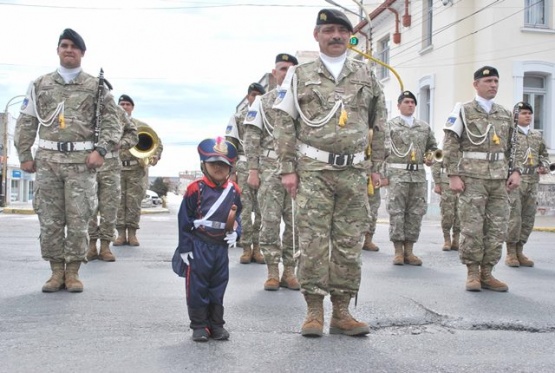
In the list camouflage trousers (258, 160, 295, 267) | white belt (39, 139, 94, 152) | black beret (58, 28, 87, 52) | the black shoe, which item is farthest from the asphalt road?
black beret (58, 28, 87, 52)

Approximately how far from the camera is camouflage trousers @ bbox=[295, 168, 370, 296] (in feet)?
15.8

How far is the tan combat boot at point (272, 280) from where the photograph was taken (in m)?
6.64

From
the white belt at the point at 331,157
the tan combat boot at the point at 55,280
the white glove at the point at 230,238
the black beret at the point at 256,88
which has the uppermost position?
the black beret at the point at 256,88

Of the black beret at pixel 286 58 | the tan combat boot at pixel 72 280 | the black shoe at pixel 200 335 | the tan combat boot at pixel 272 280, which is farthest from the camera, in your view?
the black beret at pixel 286 58

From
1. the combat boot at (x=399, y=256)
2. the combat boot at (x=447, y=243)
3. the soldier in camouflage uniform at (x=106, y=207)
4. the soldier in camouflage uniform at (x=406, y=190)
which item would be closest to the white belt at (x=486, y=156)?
the soldier in camouflage uniform at (x=406, y=190)

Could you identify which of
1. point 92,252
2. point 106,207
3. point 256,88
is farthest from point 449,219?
point 92,252

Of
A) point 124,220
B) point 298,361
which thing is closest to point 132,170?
point 124,220

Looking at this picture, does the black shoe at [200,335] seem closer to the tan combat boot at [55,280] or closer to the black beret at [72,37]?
the tan combat boot at [55,280]

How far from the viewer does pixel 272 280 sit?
6723 millimetres

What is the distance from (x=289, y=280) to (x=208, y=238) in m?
2.24

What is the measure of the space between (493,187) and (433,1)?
20.1 meters

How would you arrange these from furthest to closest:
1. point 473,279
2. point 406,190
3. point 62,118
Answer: point 406,190 < point 473,279 < point 62,118

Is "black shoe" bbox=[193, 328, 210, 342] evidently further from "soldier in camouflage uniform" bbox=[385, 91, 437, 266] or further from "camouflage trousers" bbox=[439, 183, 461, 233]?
"camouflage trousers" bbox=[439, 183, 461, 233]

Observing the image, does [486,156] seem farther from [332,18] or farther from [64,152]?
[64,152]
